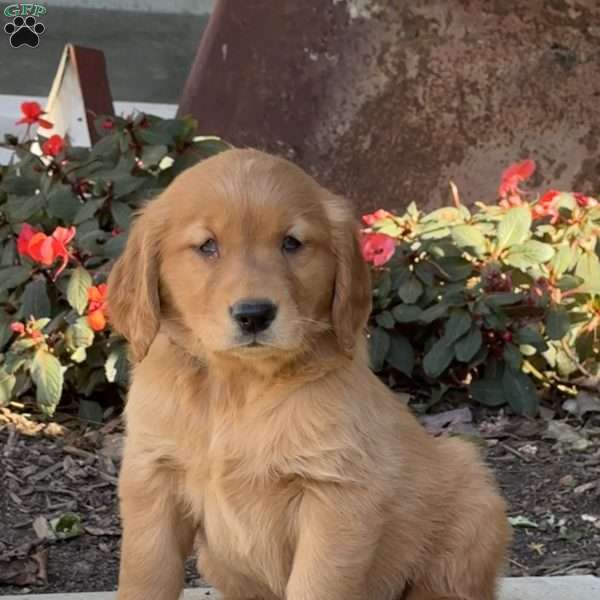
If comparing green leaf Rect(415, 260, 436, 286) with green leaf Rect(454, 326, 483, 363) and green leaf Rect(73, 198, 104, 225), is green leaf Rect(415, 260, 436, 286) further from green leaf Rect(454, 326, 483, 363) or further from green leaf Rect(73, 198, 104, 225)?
green leaf Rect(73, 198, 104, 225)

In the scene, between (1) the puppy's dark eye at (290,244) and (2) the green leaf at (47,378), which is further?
(2) the green leaf at (47,378)

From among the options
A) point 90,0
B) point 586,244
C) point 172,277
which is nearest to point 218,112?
point 586,244

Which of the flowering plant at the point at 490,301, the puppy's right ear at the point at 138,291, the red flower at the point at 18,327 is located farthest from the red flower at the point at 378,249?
the puppy's right ear at the point at 138,291

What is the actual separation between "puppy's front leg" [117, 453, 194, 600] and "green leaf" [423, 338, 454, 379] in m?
2.35

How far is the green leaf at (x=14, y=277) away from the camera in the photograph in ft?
19.5

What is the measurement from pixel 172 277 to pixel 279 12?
155 inches

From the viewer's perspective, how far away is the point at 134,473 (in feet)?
12.1

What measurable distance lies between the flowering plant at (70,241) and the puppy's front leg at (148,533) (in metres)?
2.00

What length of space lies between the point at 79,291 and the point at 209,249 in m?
2.33

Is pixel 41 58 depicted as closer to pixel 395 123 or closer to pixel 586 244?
pixel 395 123

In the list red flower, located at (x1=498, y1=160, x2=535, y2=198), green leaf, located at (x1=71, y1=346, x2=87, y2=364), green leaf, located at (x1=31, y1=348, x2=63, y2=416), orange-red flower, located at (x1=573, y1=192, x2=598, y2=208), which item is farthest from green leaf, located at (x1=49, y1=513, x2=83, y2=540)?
orange-red flower, located at (x1=573, y1=192, x2=598, y2=208)

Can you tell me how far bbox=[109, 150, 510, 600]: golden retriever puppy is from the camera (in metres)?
3.49

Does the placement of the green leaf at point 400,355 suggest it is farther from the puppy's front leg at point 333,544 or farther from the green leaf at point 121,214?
the puppy's front leg at point 333,544

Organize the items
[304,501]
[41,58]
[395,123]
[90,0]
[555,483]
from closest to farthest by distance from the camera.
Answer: [304,501]
[555,483]
[395,123]
[41,58]
[90,0]
